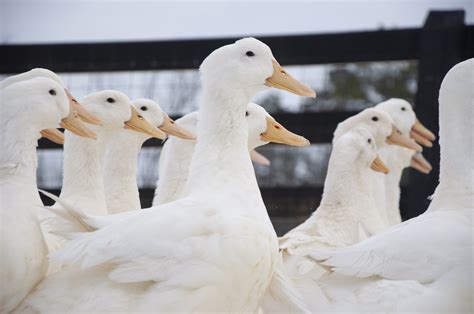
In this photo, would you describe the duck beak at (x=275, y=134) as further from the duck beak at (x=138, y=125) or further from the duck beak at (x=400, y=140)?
the duck beak at (x=400, y=140)

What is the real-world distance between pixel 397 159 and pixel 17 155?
4654 millimetres

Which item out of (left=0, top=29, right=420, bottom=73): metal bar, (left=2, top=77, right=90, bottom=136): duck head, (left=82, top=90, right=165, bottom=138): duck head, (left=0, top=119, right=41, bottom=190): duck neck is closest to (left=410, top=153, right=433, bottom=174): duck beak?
(left=0, top=29, right=420, bottom=73): metal bar

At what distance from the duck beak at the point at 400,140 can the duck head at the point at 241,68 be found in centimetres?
261

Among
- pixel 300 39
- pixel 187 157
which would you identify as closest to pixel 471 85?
pixel 187 157

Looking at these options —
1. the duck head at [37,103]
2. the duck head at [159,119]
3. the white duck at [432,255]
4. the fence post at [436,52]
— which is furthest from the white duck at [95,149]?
the fence post at [436,52]

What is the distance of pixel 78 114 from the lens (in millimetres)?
5613

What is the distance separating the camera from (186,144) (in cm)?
665

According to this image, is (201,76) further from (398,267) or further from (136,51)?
(136,51)

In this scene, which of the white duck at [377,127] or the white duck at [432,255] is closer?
the white duck at [432,255]

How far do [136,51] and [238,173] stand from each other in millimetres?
4103

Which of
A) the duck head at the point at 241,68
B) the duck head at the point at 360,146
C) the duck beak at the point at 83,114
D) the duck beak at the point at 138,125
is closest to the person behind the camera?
the duck head at the point at 241,68

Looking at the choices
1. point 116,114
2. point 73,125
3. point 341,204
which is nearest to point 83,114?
point 73,125

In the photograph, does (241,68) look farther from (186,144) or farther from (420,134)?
(420,134)

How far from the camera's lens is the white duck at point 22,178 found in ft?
14.1
